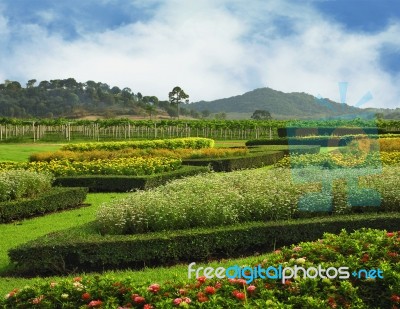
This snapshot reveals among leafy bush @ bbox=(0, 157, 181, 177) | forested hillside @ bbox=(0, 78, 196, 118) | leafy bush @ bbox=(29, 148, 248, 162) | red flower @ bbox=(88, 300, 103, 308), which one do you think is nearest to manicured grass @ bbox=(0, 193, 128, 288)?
leafy bush @ bbox=(0, 157, 181, 177)

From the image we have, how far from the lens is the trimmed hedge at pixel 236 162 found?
18.9 meters

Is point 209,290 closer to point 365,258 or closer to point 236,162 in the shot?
point 365,258

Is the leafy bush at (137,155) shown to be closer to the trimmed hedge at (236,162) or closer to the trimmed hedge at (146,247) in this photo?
the trimmed hedge at (236,162)

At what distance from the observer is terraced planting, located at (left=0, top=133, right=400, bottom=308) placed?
4.32m

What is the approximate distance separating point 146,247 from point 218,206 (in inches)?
58.3

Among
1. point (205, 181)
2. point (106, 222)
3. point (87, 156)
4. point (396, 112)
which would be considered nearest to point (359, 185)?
point (205, 181)

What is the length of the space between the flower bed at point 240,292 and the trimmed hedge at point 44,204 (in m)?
6.71

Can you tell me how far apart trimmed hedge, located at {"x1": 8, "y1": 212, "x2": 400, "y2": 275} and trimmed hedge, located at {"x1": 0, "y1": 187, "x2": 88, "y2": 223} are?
3.77 meters

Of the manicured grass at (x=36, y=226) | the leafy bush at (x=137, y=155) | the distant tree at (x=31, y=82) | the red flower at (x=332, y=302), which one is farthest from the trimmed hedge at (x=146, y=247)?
the distant tree at (x=31, y=82)

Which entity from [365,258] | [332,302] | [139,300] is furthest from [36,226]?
[332,302]

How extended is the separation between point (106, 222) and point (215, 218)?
68.2 inches

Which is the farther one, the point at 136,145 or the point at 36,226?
the point at 136,145

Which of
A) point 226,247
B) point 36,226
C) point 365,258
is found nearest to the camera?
point 365,258

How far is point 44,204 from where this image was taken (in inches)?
454
